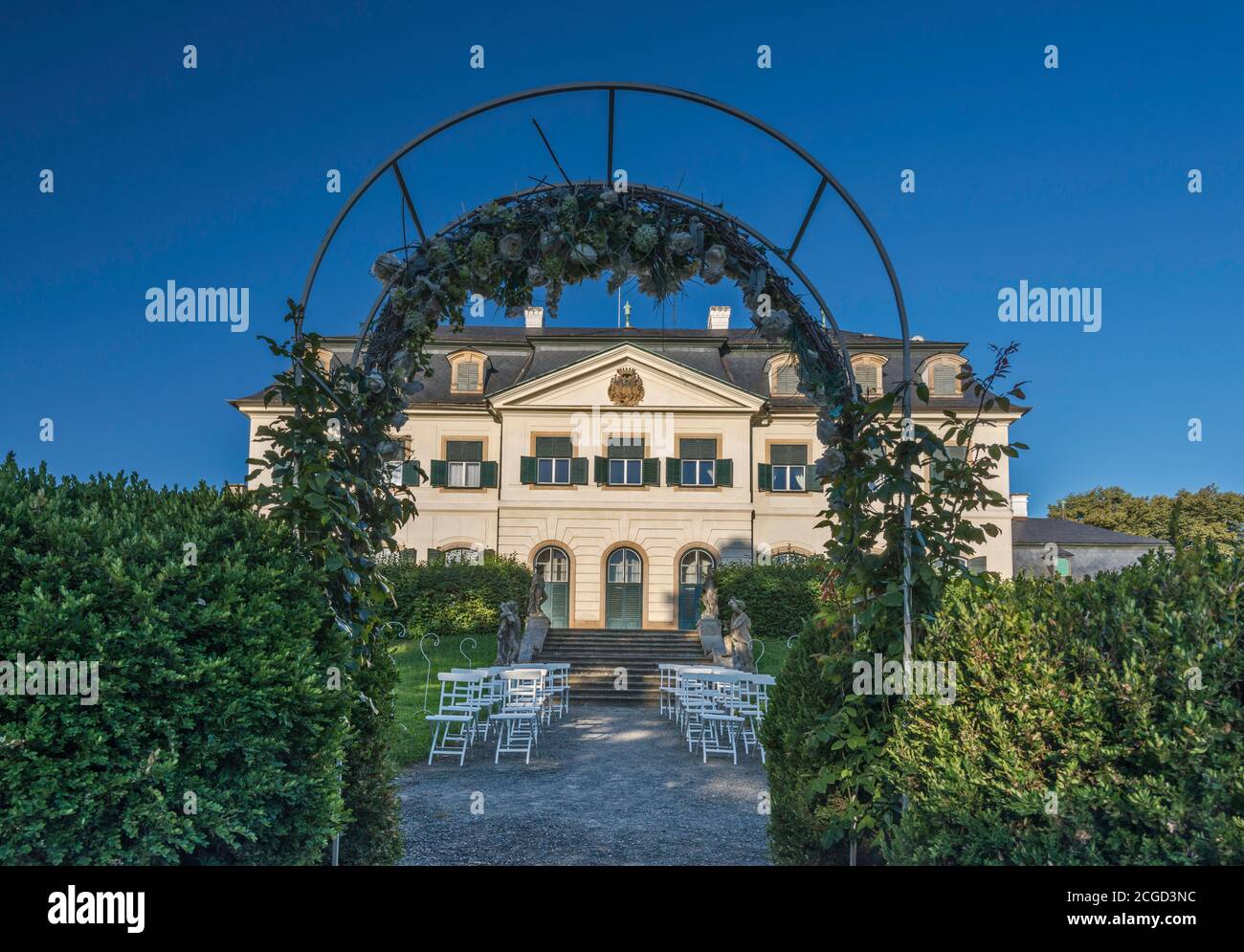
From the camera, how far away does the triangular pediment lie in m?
23.6

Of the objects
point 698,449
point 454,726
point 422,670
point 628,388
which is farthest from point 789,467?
point 454,726

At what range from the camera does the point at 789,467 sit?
79.6ft

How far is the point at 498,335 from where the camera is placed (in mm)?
27953

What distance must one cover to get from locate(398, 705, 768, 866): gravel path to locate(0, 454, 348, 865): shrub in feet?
8.60

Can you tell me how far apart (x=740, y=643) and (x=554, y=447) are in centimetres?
1010

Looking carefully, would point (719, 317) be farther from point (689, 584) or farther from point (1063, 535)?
point (1063, 535)

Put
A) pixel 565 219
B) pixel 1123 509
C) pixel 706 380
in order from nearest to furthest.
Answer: pixel 565 219 → pixel 706 380 → pixel 1123 509

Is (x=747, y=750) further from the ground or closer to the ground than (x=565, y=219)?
closer to the ground

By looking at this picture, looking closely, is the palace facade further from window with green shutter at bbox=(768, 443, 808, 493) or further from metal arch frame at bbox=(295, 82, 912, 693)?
metal arch frame at bbox=(295, 82, 912, 693)

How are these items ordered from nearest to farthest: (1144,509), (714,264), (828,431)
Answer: (714,264) → (828,431) → (1144,509)
